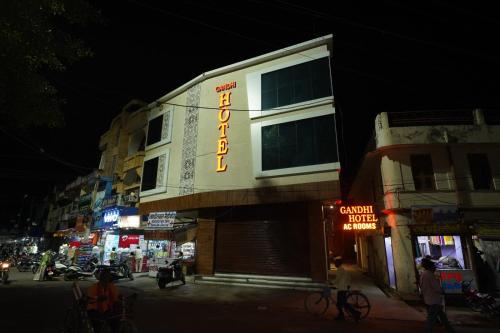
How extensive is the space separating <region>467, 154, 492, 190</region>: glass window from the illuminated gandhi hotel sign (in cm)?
517

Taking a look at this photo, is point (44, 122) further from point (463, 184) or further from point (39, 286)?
point (463, 184)

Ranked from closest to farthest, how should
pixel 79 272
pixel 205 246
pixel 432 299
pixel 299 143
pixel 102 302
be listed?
pixel 102 302 → pixel 432 299 → pixel 299 143 → pixel 205 246 → pixel 79 272

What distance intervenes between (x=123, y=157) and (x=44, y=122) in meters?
22.3

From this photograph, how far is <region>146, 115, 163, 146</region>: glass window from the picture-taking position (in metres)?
24.1

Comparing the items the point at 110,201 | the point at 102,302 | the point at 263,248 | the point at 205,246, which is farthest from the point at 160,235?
the point at 102,302

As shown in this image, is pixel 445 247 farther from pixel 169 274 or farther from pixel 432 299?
pixel 169 274

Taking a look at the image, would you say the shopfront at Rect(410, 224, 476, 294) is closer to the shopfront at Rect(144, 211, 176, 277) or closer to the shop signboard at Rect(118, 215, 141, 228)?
Answer: the shopfront at Rect(144, 211, 176, 277)

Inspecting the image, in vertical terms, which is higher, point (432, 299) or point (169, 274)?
point (432, 299)

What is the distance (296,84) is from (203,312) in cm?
1303

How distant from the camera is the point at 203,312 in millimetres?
10016

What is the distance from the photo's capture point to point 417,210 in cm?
1455

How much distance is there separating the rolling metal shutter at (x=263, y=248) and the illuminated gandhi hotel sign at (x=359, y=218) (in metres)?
2.97

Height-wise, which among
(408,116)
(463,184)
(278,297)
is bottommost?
(278,297)

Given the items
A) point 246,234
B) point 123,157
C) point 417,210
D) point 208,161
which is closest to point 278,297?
point 246,234
